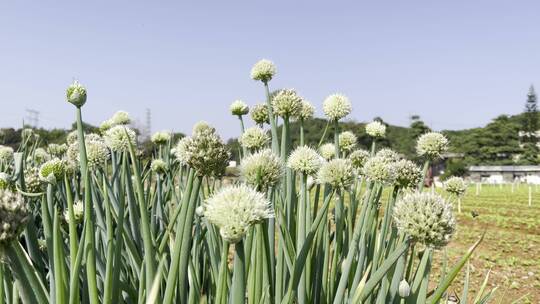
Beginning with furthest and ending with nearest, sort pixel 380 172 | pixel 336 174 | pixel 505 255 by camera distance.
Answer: pixel 505 255, pixel 380 172, pixel 336 174

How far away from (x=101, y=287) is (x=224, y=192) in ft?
2.48

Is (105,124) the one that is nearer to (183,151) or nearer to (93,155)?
(93,155)

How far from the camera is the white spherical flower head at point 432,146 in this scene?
1798mm

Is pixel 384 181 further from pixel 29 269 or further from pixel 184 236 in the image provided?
pixel 29 269

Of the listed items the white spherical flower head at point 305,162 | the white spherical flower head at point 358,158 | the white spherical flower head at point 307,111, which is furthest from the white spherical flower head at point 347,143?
the white spherical flower head at point 305,162

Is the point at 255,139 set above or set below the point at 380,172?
above

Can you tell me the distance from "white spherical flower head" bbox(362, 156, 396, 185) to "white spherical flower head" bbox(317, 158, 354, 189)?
21cm

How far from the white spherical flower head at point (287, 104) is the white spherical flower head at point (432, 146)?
61 centimetres

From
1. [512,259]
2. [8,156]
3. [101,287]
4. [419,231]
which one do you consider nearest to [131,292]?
[101,287]

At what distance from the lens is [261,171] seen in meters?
1.16

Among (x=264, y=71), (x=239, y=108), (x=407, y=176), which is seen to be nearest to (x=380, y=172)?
(x=407, y=176)

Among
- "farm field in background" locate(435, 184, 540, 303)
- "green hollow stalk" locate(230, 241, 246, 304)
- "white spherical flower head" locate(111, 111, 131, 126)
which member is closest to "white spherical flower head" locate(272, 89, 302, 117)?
"green hollow stalk" locate(230, 241, 246, 304)

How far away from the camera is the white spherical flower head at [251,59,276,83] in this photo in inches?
80.4

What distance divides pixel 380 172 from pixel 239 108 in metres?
1.13
